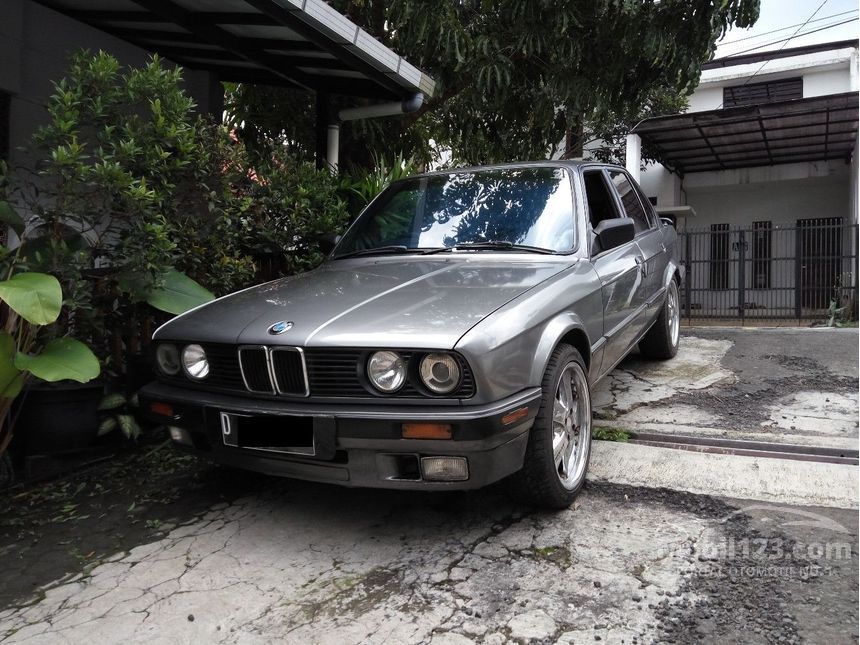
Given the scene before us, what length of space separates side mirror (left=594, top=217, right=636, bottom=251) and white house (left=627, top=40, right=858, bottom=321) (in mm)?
8596

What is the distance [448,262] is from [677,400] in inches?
84.6

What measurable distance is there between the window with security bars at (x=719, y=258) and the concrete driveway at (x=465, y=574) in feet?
40.3

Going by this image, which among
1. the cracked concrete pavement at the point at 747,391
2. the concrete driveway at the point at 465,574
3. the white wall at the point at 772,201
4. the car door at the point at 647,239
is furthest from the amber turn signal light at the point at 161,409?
the white wall at the point at 772,201

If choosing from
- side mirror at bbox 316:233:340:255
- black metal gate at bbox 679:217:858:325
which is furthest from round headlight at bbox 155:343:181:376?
black metal gate at bbox 679:217:858:325

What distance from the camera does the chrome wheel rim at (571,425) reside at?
9.61ft

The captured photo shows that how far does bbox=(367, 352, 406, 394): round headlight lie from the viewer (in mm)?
2479

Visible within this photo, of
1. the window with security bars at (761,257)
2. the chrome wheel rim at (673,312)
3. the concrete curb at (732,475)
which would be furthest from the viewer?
the window with security bars at (761,257)

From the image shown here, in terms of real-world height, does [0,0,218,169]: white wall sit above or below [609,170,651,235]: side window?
above

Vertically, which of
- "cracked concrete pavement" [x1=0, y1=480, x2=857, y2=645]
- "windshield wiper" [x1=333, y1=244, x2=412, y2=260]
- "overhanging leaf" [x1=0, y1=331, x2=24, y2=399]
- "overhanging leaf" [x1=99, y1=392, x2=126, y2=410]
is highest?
"windshield wiper" [x1=333, y1=244, x2=412, y2=260]

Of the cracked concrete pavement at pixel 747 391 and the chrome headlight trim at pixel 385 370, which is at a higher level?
the chrome headlight trim at pixel 385 370

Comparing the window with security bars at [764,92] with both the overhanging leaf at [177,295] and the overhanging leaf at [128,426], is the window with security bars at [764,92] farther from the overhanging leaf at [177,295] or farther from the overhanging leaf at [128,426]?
the overhanging leaf at [128,426]

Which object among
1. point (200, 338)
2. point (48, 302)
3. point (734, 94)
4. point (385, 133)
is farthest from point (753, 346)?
point (734, 94)

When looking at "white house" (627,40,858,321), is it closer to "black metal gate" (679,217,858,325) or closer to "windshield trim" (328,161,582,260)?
"black metal gate" (679,217,858,325)

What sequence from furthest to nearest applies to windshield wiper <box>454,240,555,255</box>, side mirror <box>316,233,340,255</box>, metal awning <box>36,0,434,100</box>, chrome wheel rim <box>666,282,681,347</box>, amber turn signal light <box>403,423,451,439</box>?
chrome wheel rim <box>666,282,681,347</box>, metal awning <box>36,0,434,100</box>, side mirror <box>316,233,340,255</box>, windshield wiper <box>454,240,555,255</box>, amber turn signal light <box>403,423,451,439</box>
